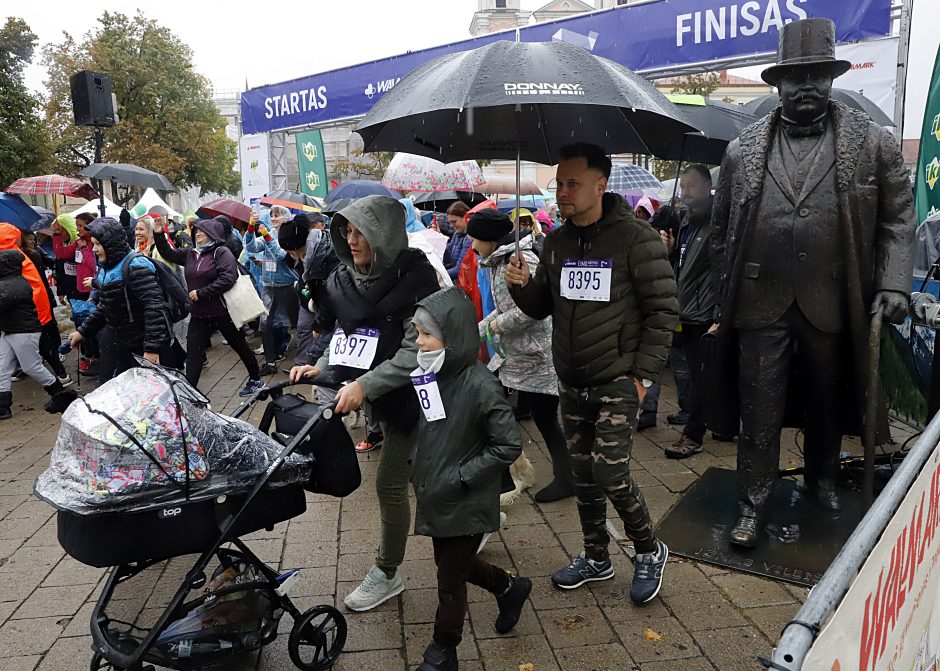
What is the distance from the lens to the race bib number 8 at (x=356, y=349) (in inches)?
126

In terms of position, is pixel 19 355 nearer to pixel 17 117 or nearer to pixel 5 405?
pixel 5 405

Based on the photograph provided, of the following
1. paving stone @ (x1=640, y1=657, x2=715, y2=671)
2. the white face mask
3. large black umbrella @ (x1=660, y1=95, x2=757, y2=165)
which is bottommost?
paving stone @ (x1=640, y1=657, x2=715, y2=671)

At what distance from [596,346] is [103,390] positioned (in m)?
1.96

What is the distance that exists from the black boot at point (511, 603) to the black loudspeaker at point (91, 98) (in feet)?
29.1

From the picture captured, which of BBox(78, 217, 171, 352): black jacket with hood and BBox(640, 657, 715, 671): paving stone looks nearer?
BBox(640, 657, 715, 671): paving stone

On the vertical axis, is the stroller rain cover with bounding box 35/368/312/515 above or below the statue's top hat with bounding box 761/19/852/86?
below

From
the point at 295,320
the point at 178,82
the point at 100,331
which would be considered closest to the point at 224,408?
the point at 100,331

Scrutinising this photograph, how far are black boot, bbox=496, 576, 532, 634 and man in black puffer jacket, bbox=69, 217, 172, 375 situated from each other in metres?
3.69

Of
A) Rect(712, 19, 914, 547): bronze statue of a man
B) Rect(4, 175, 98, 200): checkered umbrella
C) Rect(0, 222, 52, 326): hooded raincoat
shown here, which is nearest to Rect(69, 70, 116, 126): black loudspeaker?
Rect(0, 222, 52, 326): hooded raincoat

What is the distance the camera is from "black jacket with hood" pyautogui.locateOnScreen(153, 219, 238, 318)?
7336 mm

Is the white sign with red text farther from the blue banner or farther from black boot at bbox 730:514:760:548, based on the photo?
the blue banner

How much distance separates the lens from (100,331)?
641 centimetres

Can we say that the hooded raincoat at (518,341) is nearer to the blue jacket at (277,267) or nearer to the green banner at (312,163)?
the blue jacket at (277,267)

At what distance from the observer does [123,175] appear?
493 inches
